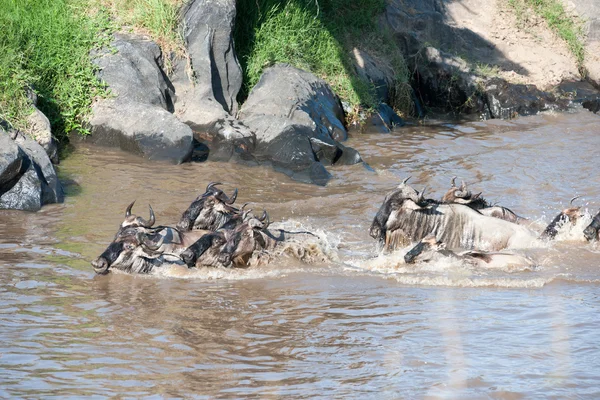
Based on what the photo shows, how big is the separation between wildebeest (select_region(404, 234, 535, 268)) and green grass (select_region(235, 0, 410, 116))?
273 inches

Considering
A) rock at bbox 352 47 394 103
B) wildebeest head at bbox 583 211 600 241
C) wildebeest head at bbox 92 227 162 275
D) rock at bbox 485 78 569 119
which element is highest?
rock at bbox 352 47 394 103

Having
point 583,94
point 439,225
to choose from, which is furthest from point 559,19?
point 439,225

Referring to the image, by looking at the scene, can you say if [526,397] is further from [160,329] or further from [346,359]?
[160,329]

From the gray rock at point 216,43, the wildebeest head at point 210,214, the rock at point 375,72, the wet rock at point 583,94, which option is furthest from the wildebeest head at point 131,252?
the wet rock at point 583,94

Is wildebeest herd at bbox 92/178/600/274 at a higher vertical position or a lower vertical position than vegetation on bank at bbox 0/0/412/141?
lower

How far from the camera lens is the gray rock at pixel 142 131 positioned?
35.7 ft

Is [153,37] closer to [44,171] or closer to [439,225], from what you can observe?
[44,171]

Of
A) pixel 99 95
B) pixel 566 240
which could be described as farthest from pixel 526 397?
pixel 99 95

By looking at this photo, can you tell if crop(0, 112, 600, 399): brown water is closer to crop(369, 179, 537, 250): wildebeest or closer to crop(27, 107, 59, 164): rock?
crop(369, 179, 537, 250): wildebeest

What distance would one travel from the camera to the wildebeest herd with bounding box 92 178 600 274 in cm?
695

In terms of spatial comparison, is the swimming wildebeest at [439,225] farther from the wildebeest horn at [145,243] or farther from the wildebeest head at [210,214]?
the wildebeest horn at [145,243]

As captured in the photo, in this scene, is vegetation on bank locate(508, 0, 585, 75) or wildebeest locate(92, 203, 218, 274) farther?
vegetation on bank locate(508, 0, 585, 75)

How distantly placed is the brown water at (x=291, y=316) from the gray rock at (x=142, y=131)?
0.87 m

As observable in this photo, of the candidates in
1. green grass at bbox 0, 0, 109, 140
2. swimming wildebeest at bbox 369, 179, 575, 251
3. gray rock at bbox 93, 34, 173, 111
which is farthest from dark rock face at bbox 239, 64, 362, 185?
swimming wildebeest at bbox 369, 179, 575, 251
